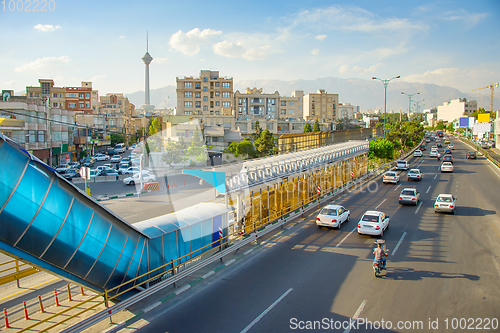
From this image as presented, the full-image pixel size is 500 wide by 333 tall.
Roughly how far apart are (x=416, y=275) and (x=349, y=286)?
8.85ft

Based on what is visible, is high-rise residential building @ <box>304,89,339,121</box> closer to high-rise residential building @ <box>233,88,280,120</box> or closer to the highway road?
high-rise residential building @ <box>233,88,280,120</box>

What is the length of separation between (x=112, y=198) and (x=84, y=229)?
69.4 ft

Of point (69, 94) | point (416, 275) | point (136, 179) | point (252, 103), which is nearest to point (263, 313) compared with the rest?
point (416, 275)

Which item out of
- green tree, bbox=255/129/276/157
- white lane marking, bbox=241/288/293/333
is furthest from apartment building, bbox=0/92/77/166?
white lane marking, bbox=241/288/293/333

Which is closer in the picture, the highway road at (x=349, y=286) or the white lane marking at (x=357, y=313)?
the white lane marking at (x=357, y=313)

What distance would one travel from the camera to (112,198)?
28.1 m

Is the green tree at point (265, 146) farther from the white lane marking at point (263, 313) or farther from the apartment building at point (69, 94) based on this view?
the apartment building at point (69, 94)

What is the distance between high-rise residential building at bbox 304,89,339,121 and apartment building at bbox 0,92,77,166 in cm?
9366

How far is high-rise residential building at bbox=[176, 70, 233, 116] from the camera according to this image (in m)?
87.6

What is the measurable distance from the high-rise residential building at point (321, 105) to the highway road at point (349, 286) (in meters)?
115

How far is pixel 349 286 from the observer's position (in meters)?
10.8

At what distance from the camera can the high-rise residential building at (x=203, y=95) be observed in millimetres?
87625

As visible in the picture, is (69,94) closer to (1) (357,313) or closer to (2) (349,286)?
(2) (349,286)

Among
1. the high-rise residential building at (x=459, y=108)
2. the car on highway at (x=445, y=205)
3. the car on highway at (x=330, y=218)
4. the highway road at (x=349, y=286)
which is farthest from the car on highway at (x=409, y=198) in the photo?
the high-rise residential building at (x=459, y=108)
